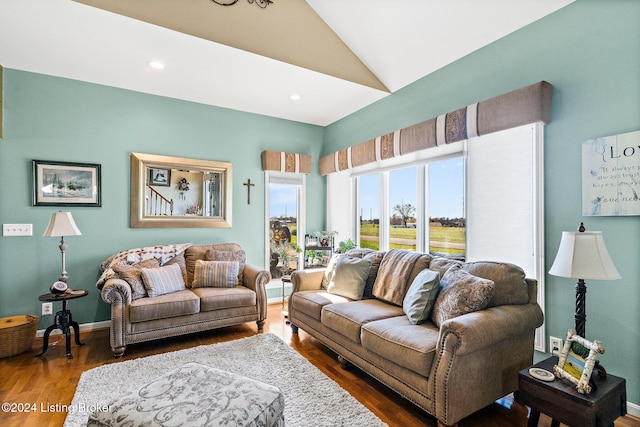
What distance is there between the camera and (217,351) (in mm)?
2973

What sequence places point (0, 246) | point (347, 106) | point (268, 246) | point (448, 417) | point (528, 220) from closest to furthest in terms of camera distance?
point (448, 417) < point (528, 220) < point (0, 246) < point (347, 106) < point (268, 246)

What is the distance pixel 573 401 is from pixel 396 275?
4.87 ft

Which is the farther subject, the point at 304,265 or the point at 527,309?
the point at 304,265

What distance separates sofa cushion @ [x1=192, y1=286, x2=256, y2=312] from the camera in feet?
10.7

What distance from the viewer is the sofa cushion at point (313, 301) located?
9.74 feet

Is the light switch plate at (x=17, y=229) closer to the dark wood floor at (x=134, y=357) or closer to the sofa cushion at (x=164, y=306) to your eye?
the dark wood floor at (x=134, y=357)

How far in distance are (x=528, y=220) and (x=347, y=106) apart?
265 cm

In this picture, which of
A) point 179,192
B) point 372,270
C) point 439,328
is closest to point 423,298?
point 439,328

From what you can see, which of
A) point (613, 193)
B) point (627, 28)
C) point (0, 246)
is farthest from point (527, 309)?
point (0, 246)

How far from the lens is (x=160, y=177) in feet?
13.0

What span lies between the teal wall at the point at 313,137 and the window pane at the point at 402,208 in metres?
0.61

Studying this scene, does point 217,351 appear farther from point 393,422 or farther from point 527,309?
point 527,309

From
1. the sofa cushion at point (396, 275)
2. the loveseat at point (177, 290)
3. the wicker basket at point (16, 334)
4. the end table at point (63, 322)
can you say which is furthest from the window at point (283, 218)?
the wicker basket at point (16, 334)

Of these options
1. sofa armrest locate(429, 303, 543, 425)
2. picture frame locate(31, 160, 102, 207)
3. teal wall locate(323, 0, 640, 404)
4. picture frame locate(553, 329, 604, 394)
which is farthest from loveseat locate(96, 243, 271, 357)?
teal wall locate(323, 0, 640, 404)
